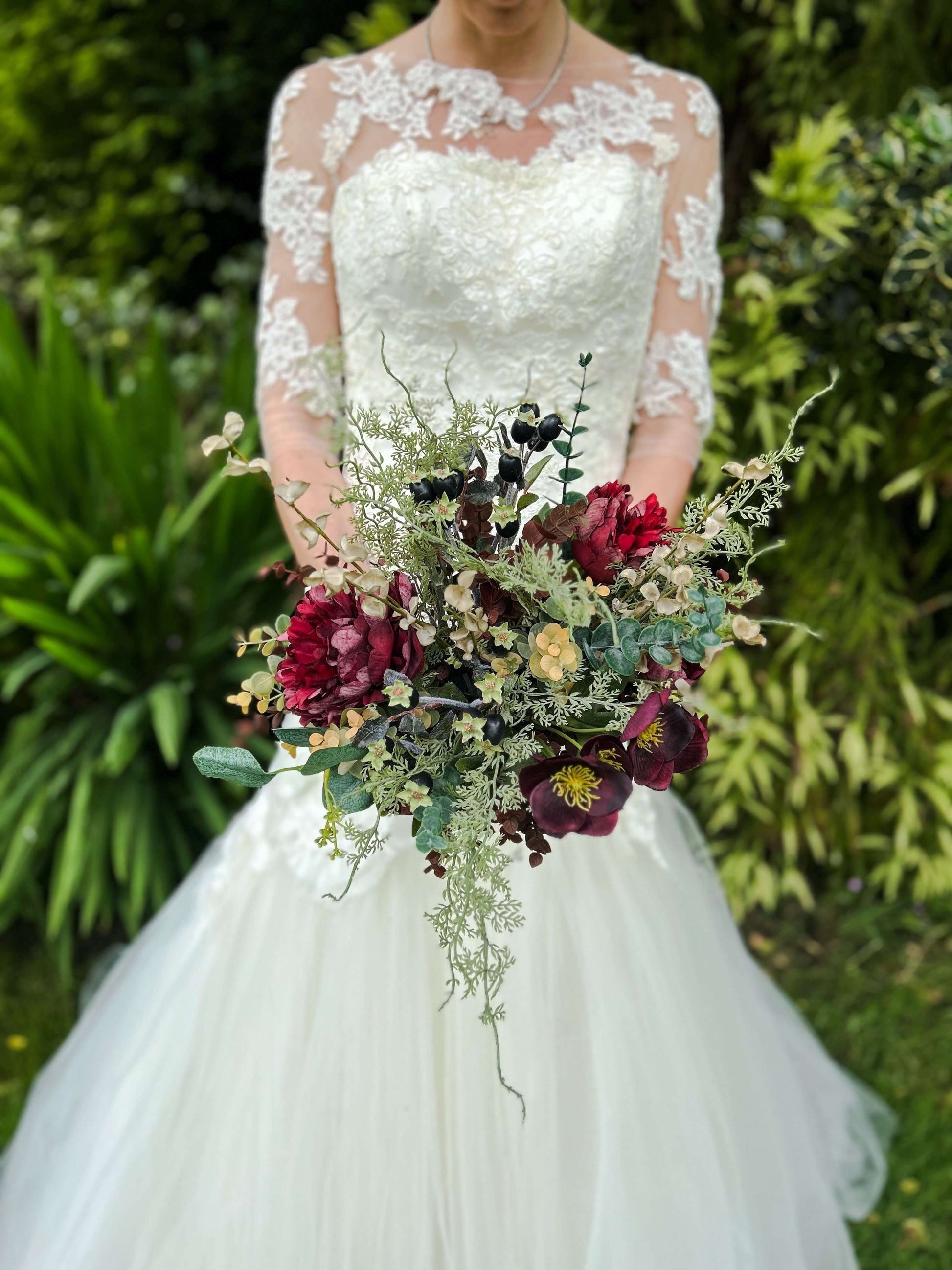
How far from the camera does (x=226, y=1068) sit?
156 cm

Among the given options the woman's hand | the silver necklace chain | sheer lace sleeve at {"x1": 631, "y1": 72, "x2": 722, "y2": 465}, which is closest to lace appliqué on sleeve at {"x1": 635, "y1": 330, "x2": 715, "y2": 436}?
sheer lace sleeve at {"x1": 631, "y1": 72, "x2": 722, "y2": 465}

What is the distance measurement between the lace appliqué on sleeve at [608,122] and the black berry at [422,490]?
98 centimetres

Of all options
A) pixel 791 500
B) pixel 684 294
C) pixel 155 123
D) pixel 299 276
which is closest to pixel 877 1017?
pixel 791 500

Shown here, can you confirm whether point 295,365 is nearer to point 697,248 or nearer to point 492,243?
point 492,243

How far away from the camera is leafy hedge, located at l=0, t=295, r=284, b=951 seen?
8.46ft

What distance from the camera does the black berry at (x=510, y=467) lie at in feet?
3.40

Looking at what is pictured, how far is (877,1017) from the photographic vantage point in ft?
8.99

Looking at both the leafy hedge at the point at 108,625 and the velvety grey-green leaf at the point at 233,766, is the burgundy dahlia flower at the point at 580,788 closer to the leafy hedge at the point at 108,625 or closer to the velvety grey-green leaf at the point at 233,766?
the velvety grey-green leaf at the point at 233,766

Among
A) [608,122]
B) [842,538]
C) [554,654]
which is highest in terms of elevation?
[842,538]

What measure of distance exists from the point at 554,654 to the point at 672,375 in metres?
0.99

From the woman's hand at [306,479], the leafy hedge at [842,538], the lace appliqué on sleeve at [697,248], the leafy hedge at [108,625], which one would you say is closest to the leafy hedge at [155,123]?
the leafy hedge at [842,538]

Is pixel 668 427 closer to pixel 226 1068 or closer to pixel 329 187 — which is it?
pixel 329 187

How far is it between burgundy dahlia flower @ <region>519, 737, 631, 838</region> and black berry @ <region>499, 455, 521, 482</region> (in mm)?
275

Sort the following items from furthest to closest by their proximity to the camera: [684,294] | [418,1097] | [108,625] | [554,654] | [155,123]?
[155,123] → [108,625] → [684,294] → [418,1097] → [554,654]
